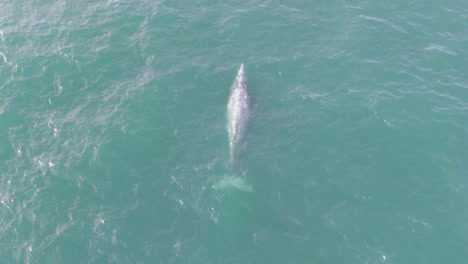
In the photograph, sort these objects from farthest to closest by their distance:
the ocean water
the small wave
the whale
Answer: the whale < the small wave < the ocean water

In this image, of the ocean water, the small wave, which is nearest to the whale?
the ocean water

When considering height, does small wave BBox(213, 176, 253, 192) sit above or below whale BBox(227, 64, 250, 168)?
below

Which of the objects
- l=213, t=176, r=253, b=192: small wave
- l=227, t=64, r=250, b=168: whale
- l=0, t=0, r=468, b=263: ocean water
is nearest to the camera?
l=0, t=0, r=468, b=263: ocean water

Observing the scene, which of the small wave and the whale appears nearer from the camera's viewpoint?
the small wave

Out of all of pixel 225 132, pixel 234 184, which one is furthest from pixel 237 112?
pixel 234 184

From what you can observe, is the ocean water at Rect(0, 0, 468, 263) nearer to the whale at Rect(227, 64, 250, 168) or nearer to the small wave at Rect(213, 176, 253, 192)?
the small wave at Rect(213, 176, 253, 192)
